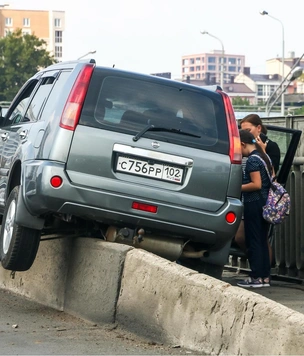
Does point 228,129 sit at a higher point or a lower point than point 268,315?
higher

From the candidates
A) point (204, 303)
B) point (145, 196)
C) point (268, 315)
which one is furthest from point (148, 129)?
point (268, 315)

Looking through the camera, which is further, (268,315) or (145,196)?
(145,196)

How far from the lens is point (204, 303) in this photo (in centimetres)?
617

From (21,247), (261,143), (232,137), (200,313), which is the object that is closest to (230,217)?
(232,137)

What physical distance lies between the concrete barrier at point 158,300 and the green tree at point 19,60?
328ft

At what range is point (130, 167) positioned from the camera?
7.64 m

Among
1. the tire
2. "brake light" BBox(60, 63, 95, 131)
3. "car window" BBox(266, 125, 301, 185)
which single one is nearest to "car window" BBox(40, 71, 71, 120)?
"brake light" BBox(60, 63, 95, 131)

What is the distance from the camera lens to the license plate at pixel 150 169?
762 cm

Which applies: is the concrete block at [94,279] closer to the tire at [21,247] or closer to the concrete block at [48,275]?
the concrete block at [48,275]

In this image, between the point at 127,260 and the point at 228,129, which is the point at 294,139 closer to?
the point at 228,129

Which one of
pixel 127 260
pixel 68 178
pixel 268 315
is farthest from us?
pixel 68 178

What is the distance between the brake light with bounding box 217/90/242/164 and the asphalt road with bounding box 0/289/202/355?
5.59 feet

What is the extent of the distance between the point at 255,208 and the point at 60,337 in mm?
3248

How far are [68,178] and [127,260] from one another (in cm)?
85
